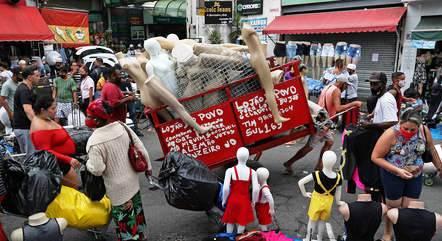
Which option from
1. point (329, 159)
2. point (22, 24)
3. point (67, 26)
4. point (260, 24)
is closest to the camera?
point (329, 159)

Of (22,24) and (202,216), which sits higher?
(22,24)

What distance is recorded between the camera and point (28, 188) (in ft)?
10.9

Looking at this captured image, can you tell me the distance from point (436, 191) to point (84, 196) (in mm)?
4767

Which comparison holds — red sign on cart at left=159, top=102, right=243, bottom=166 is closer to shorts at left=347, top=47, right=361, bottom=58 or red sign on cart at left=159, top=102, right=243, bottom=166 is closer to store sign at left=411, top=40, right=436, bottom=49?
store sign at left=411, top=40, right=436, bottom=49

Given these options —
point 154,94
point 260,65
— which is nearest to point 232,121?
point 260,65

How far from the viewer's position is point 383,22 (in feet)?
41.8

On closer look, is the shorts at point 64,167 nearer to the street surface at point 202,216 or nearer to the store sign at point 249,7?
the street surface at point 202,216

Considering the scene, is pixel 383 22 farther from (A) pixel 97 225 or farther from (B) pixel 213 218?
(A) pixel 97 225

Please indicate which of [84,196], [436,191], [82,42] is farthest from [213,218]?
[82,42]

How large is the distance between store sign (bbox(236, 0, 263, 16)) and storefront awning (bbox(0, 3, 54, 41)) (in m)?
8.99

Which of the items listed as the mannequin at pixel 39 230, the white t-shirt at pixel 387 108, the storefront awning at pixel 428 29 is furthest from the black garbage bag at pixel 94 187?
the storefront awning at pixel 428 29

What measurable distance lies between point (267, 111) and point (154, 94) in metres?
1.41

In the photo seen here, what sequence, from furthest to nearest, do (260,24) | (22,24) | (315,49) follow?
(260,24) → (315,49) → (22,24)

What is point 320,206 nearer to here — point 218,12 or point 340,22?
point 340,22
